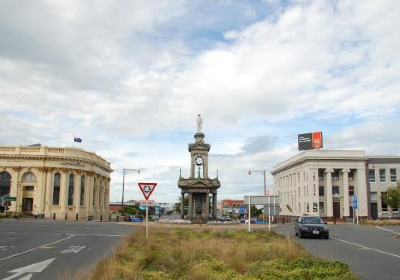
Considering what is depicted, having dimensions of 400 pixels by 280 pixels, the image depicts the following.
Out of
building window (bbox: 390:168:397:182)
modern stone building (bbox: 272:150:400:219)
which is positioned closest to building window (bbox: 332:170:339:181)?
modern stone building (bbox: 272:150:400:219)

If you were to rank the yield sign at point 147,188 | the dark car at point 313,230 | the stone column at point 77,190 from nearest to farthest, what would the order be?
the yield sign at point 147,188
the dark car at point 313,230
the stone column at point 77,190

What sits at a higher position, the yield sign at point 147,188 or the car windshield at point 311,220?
the yield sign at point 147,188

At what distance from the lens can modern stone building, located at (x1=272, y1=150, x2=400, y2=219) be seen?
68.1m

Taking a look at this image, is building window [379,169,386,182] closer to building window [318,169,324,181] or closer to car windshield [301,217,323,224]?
building window [318,169,324,181]

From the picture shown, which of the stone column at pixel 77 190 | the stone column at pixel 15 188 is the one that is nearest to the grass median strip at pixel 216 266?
the stone column at pixel 15 188

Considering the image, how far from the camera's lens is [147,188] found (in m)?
20.4

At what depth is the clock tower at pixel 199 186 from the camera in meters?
51.8

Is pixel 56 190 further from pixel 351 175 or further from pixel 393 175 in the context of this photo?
pixel 393 175

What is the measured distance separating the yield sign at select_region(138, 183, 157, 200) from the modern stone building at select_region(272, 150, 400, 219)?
170ft

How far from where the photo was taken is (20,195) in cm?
7088

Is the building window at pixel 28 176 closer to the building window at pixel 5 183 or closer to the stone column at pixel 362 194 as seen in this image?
the building window at pixel 5 183

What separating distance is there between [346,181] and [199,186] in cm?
2879

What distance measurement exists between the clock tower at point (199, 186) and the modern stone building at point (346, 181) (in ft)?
74.2

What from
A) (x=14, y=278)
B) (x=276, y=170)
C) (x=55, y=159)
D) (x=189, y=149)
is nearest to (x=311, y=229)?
(x=14, y=278)
